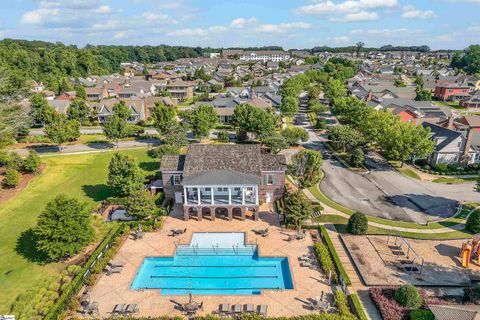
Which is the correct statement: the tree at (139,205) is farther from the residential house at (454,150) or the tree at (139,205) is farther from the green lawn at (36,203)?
the residential house at (454,150)

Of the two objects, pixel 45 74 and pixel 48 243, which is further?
pixel 45 74

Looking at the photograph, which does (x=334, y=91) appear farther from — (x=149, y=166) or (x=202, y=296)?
(x=202, y=296)

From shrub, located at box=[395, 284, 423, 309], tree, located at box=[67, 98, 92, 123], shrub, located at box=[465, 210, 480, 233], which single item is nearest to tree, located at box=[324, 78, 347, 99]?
shrub, located at box=[465, 210, 480, 233]

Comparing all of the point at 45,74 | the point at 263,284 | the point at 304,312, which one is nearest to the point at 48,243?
the point at 263,284

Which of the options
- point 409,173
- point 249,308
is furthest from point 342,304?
point 409,173

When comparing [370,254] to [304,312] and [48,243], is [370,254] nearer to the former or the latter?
[304,312]

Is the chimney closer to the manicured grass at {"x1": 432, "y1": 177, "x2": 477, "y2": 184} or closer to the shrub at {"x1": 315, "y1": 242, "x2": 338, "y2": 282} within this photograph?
Answer: the manicured grass at {"x1": 432, "y1": 177, "x2": 477, "y2": 184}
